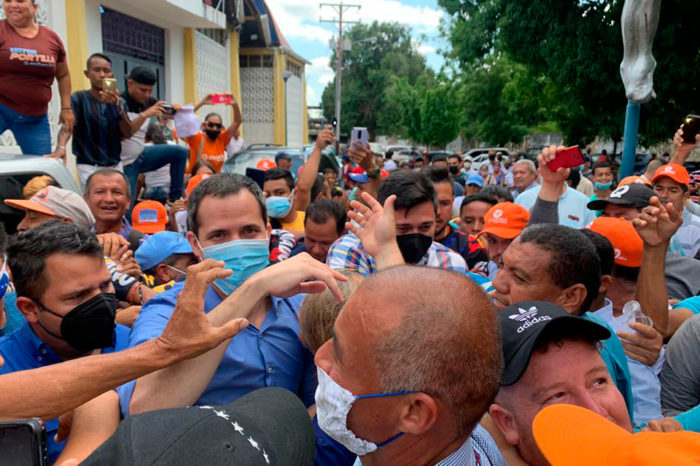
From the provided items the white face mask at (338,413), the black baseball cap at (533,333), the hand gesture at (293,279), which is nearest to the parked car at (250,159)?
the hand gesture at (293,279)

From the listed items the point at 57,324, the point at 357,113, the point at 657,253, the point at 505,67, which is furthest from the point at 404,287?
the point at 357,113

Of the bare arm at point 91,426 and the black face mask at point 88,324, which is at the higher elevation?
the black face mask at point 88,324

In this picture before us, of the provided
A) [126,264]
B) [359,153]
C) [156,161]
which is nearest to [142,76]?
[156,161]

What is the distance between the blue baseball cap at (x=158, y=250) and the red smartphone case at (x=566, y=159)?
2734mm

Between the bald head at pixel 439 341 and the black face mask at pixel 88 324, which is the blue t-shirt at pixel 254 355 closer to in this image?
the black face mask at pixel 88 324

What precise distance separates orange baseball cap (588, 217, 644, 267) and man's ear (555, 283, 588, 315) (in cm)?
85

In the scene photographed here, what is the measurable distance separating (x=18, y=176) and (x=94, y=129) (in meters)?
2.01

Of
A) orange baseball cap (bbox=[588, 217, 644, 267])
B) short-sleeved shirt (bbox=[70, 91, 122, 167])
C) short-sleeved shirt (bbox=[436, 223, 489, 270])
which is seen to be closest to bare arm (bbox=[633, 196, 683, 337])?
orange baseball cap (bbox=[588, 217, 644, 267])

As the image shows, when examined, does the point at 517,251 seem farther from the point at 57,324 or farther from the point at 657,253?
the point at 57,324

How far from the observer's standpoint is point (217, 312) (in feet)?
6.35

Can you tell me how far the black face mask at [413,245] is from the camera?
3511 mm

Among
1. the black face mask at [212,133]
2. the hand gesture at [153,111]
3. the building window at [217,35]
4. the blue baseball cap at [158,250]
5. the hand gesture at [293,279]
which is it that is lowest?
the blue baseball cap at [158,250]

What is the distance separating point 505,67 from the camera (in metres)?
35.3

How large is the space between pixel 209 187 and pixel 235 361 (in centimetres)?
81
